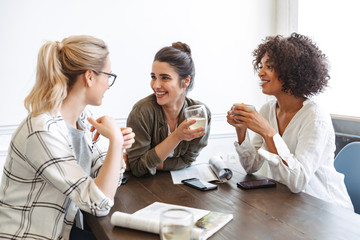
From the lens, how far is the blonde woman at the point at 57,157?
1264 mm

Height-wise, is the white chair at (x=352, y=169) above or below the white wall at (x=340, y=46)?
below

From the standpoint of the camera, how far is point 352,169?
1.92 m

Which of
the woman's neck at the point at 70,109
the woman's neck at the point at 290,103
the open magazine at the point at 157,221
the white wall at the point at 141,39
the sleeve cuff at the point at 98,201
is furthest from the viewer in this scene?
the white wall at the point at 141,39

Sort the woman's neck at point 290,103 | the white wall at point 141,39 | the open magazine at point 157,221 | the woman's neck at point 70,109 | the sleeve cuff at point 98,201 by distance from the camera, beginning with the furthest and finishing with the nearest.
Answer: the white wall at point 141,39
the woman's neck at point 290,103
the woman's neck at point 70,109
the sleeve cuff at point 98,201
the open magazine at point 157,221

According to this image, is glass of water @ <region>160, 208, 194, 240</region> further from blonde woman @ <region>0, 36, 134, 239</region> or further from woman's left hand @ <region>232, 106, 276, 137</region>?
woman's left hand @ <region>232, 106, 276, 137</region>

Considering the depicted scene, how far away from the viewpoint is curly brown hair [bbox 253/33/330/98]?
75.2 inches

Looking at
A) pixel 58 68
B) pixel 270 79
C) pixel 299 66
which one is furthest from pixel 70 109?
pixel 299 66

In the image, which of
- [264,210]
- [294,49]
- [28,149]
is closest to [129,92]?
[294,49]

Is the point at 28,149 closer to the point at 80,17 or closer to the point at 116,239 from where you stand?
the point at 116,239

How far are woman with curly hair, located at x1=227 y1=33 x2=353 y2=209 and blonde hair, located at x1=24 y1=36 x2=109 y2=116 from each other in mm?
819

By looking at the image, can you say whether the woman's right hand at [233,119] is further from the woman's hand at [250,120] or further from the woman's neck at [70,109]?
the woman's neck at [70,109]

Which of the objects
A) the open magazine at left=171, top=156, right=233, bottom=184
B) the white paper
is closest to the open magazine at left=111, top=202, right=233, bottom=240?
the white paper

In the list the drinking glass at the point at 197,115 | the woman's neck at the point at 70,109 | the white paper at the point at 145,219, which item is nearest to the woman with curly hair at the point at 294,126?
the drinking glass at the point at 197,115

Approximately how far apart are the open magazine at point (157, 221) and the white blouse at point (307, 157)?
0.48m
